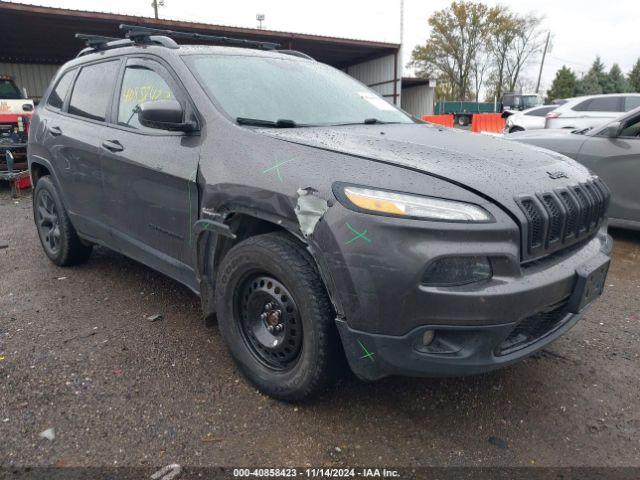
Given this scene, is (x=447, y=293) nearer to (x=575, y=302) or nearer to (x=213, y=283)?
(x=575, y=302)

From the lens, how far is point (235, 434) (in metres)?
2.33

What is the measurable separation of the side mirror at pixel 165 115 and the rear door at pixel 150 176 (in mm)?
71

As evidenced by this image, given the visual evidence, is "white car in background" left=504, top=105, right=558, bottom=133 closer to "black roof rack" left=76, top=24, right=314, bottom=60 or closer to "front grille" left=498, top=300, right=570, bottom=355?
"black roof rack" left=76, top=24, right=314, bottom=60

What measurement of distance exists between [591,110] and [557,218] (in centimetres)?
1088

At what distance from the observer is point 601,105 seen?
11297 mm

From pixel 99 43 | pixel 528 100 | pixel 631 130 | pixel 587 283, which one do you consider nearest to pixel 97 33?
pixel 99 43

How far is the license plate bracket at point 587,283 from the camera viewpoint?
227cm

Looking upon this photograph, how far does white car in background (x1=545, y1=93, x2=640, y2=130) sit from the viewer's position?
10914 millimetres

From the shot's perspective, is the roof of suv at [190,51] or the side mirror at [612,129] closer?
the roof of suv at [190,51]

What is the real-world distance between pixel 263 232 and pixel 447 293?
105 centimetres

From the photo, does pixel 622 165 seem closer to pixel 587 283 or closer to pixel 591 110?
pixel 587 283

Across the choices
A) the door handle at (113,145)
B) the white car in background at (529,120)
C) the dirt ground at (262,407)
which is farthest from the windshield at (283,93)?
the white car in background at (529,120)

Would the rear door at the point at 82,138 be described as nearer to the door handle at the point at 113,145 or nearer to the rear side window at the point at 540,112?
the door handle at the point at 113,145

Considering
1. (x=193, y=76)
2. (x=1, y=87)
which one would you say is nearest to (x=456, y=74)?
(x=1, y=87)
